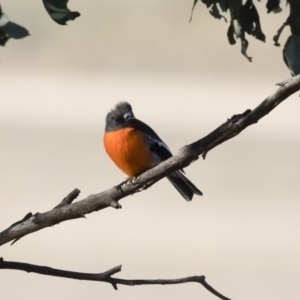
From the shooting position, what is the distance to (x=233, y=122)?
3479mm

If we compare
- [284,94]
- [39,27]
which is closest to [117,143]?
[284,94]

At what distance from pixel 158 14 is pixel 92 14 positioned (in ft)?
7.12

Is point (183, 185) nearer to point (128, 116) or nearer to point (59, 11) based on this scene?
point (128, 116)

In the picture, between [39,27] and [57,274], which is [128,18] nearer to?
[39,27]

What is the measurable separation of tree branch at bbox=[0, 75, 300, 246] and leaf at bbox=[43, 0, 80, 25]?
2.63 ft

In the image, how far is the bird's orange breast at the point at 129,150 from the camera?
6.03 m

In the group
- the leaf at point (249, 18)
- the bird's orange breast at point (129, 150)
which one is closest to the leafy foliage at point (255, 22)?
the leaf at point (249, 18)

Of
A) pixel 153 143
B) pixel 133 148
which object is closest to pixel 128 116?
pixel 153 143

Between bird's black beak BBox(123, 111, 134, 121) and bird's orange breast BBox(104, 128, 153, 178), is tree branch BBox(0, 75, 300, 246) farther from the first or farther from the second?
bird's black beak BBox(123, 111, 134, 121)

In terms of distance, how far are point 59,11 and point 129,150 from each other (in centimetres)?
308

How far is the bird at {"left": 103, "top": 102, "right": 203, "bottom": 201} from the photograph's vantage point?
19.8 feet

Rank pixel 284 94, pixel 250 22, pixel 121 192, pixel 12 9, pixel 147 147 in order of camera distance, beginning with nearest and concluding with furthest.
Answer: pixel 284 94
pixel 121 192
pixel 250 22
pixel 147 147
pixel 12 9

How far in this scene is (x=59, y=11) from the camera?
121 inches

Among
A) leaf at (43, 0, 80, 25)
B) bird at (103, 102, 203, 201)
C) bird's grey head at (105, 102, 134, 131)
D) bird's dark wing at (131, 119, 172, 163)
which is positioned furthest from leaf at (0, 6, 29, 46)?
bird's grey head at (105, 102, 134, 131)
